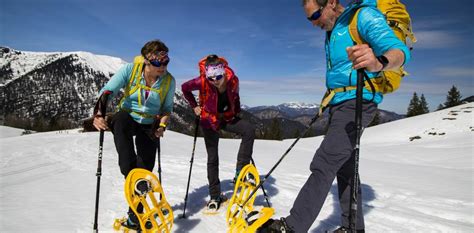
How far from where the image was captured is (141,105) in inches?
175

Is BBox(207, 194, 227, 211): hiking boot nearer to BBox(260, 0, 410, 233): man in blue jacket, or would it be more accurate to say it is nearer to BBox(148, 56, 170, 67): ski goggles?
BBox(260, 0, 410, 233): man in blue jacket

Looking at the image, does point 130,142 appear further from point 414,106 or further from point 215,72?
point 414,106

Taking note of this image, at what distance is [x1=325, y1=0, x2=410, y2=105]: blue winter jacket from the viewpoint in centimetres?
244

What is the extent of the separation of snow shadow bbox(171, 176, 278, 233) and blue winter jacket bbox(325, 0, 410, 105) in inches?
123

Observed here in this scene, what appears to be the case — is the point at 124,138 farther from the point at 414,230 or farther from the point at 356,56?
the point at 414,230

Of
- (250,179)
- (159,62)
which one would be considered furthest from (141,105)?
(250,179)

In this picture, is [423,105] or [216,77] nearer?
[216,77]

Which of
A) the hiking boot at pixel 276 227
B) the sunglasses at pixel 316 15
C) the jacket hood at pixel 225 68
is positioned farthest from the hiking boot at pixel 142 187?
the sunglasses at pixel 316 15

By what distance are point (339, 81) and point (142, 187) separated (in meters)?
2.84

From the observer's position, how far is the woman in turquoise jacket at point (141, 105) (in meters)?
4.10

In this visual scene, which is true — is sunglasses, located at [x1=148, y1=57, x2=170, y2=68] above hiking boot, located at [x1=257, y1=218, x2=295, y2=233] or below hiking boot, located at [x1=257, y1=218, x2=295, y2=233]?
above

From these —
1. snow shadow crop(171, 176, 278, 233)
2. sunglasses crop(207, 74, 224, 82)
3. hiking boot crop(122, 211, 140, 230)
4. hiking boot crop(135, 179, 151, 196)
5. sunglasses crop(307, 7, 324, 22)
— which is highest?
sunglasses crop(307, 7, 324, 22)

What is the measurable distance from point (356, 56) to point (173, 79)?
3.26 metres

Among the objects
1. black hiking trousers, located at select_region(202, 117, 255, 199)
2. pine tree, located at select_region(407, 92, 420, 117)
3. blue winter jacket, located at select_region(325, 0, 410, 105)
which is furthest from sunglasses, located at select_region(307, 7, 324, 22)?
pine tree, located at select_region(407, 92, 420, 117)
